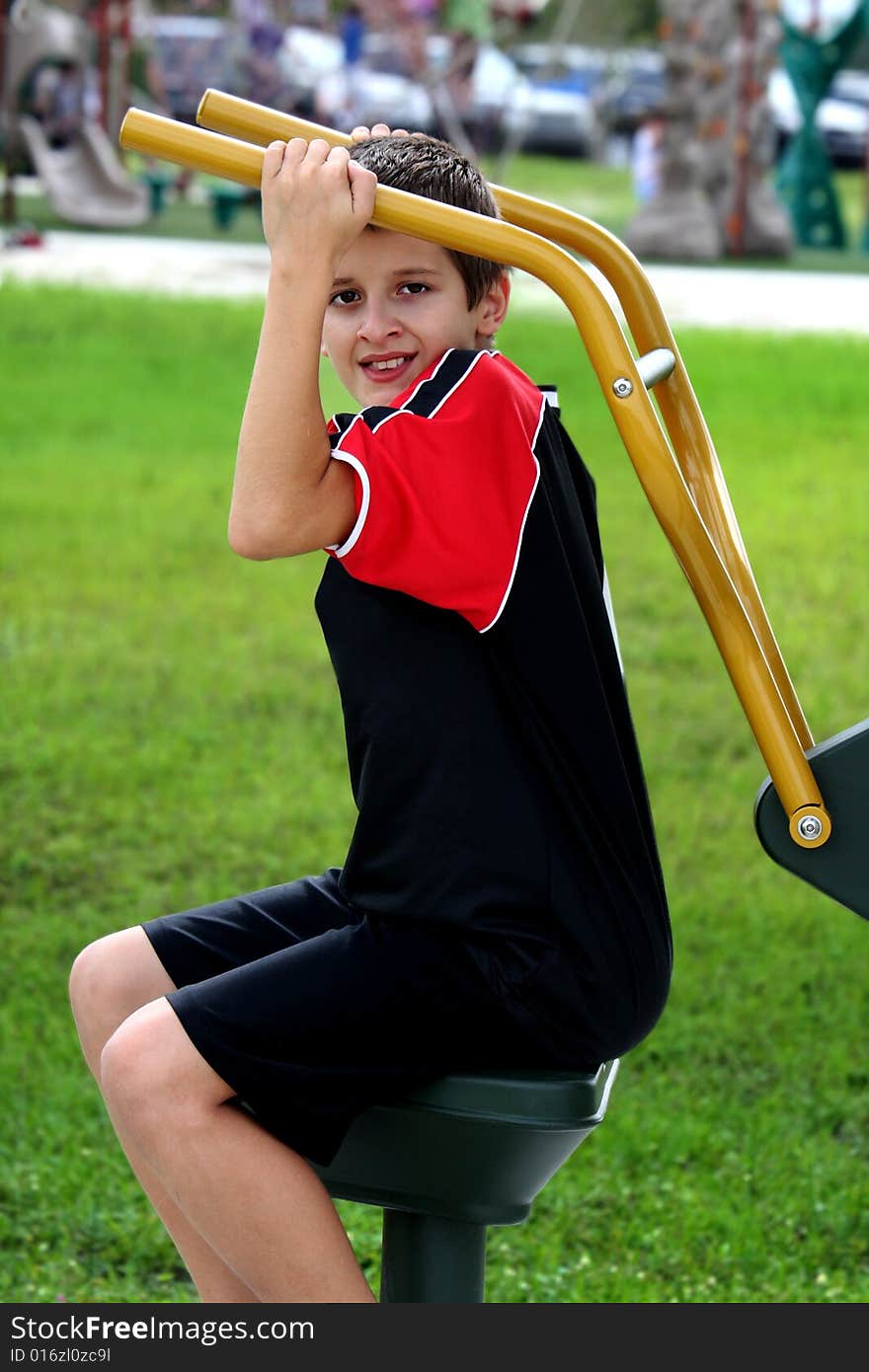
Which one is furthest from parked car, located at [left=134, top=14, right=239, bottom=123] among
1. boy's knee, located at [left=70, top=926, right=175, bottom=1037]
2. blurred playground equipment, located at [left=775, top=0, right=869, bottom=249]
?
boy's knee, located at [left=70, top=926, right=175, bottom=1037]

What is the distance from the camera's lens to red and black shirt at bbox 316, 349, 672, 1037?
1691 mm

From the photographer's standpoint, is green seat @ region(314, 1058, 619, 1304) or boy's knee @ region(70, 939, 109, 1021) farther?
boy's knee @ region(70, 939, 109, 1021)

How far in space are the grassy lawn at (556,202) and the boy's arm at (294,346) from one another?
41.4 ft

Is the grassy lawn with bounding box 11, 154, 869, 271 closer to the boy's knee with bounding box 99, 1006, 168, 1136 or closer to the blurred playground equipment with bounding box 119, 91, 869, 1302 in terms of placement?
the blurred playground equipment with bounding box 119, 91, 869, 1302

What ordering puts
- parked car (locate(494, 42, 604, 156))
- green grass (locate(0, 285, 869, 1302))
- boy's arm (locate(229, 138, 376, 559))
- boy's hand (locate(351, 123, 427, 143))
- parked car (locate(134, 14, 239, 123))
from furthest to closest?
parked car (locate(494, 42, 604, 156)) → parked car (locate(134, 14, 239, 123)) → green grass (locate(0, 285, 869, 1302)) → boy's hand (locate(351, 123, 427, 143)) → boy's arm (locate(229, 138, 376, 559))

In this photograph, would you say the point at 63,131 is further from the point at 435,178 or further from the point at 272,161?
the point at 272,161

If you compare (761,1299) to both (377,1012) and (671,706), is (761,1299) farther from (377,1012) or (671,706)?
(671,706)

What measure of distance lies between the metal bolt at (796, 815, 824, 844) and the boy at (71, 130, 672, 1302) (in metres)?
0.18

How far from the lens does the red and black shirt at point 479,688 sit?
5.55ft

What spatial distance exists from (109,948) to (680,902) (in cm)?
216

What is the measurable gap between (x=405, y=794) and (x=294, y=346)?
416 millimetres

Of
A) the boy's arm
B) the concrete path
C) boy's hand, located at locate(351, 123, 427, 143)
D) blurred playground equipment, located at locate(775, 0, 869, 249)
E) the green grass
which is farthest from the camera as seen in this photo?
blurred playground equipment, located at locate(775, 0, 869, 249)

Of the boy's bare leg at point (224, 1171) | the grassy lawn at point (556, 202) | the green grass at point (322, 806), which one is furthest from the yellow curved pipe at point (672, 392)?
the grassy lawn at point (556, 202)

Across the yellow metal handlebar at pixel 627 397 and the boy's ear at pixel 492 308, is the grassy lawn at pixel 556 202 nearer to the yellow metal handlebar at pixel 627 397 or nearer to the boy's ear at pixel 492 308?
the boy's ear at pixel 492 308
